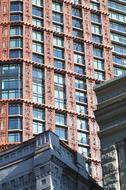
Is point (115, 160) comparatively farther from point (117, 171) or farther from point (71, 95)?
point (71, 95)

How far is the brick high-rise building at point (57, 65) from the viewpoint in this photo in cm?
8419

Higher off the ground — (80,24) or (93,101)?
(80,24)

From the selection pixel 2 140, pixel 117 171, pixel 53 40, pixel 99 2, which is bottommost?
pixel 117 171

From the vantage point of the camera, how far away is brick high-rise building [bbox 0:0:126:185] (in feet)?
276

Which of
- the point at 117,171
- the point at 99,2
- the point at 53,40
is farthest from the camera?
the point at 99,2

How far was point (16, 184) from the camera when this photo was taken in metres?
46.3

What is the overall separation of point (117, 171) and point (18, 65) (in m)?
51.7

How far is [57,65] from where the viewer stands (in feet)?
298

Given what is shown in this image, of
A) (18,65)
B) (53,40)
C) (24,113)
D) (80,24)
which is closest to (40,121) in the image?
(24,113)

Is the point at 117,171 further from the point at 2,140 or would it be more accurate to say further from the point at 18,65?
the point at 18,65

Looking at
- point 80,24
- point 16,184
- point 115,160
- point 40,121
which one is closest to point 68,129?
point 40,121

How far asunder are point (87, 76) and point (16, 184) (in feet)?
154

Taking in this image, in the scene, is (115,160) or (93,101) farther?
(93,101)

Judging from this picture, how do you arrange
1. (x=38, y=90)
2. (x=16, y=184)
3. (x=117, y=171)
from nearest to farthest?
(x=117, y=171), (x=16, y=184), (x=38, y=90)
